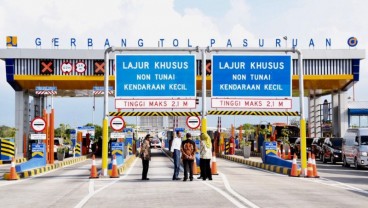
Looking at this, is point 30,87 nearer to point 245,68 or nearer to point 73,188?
point 245,68

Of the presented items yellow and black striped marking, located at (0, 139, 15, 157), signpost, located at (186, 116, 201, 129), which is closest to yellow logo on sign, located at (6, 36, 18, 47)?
yellow and black striped marking, located at (0, 139, 15, 157)

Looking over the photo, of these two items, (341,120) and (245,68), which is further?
(341,120)

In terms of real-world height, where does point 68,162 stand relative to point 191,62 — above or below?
below

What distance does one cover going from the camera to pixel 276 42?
5088 centimetres

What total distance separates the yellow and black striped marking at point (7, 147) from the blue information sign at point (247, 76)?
63.7ft

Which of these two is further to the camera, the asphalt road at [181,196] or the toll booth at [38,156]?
the toll booth at [38,156]

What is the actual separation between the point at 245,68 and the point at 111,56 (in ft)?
80.4

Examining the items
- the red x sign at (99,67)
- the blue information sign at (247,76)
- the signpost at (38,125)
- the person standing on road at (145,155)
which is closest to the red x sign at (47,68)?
the red x sign at (99,67)

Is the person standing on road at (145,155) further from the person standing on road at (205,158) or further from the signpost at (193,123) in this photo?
the signpost at (193,123)

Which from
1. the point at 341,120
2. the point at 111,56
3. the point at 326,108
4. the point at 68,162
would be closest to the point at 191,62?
the point at 68,162

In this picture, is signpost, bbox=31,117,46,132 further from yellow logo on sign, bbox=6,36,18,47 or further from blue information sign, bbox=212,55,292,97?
yellow logo on sign, bbox=6,36,18,47

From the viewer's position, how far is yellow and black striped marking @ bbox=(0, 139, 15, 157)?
41.5 meters

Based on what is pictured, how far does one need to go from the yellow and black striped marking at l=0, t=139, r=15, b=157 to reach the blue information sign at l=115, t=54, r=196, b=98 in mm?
18173

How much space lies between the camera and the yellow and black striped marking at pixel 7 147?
136 feet
